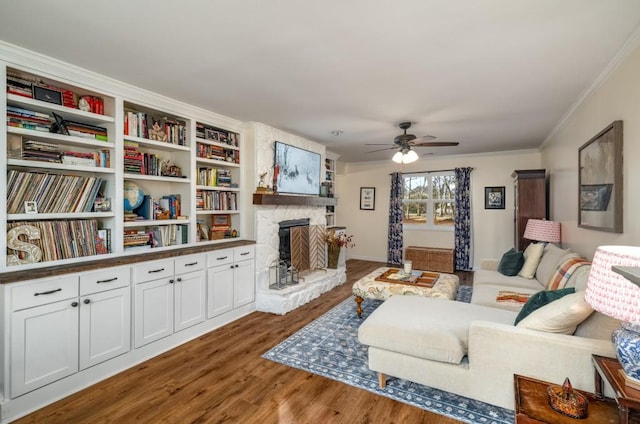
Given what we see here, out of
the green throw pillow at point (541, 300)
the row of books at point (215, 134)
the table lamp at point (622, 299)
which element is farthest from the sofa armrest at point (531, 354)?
the row of books at point (215, 134)

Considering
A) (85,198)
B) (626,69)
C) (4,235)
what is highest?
(626,69)

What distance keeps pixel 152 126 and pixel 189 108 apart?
447 millimetres

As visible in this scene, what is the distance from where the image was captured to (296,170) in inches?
183

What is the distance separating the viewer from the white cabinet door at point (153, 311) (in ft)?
8.68

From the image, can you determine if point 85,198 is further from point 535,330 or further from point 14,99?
point 535,330

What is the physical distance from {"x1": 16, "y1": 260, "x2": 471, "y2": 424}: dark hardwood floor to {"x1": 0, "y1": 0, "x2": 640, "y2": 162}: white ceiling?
2417mm

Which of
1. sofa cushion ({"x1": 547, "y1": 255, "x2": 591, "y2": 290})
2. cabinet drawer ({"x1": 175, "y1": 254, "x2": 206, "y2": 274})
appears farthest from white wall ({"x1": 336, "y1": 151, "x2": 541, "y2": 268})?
cabinet drawer ({"x1": 175, "y1": 254, "x2": 206, "y2": 274})

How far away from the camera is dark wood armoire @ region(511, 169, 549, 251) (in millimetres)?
4500

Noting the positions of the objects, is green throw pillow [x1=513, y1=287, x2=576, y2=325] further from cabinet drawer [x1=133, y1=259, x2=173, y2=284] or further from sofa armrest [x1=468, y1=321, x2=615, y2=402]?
cabinet drawer [x1=133, y1=259, x2=173, y2=284]

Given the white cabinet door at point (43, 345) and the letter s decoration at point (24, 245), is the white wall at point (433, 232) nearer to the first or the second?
the white cabinet door at point (43, 345)

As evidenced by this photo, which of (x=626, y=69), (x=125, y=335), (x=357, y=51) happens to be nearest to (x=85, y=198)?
(x=125, y=335)

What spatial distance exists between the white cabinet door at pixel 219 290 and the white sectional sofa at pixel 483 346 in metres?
1.82

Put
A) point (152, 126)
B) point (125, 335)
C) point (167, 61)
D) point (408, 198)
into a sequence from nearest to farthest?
point (167, 61) → point (125, 335) → point (152, 126) → point (408, 198)

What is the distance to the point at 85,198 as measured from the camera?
8.36ft
